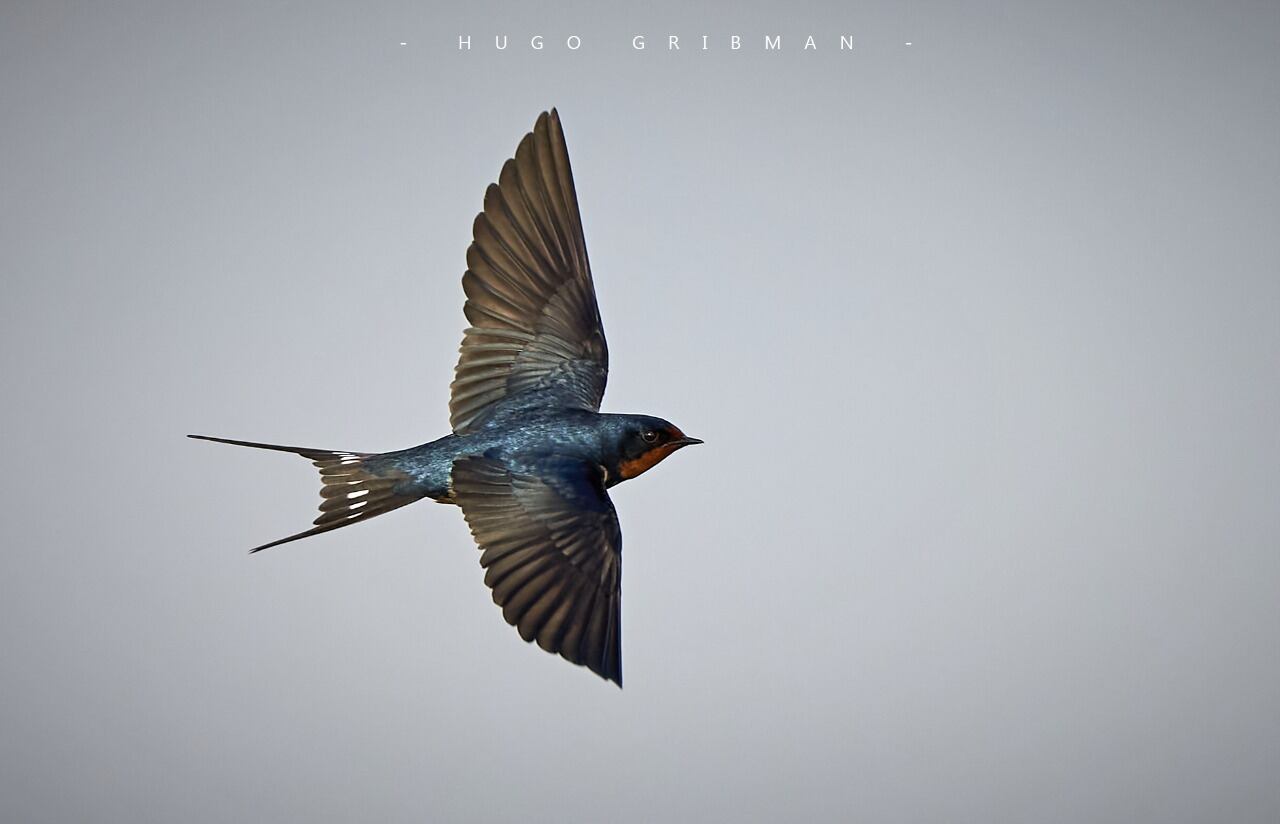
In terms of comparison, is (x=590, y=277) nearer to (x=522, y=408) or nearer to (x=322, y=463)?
(x=522, y=408)

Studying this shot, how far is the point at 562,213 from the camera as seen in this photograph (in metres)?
1.17

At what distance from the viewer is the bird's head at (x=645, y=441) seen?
3.23ft

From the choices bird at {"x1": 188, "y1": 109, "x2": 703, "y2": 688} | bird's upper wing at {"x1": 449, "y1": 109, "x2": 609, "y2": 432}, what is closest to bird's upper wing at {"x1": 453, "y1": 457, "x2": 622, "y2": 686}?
bird at {"x1": 188, "y1": 109, "x2": 703, "y2": 688}

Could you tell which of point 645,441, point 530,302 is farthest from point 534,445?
point 530,302

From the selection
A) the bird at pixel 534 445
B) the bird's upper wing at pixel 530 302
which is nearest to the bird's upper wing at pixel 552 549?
the bird at pixel 534 445

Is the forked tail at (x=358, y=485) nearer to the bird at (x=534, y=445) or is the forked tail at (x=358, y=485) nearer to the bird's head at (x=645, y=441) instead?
the bird at (x=534, y=445)

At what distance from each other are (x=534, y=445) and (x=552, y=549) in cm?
12

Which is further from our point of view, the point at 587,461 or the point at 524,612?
the point at 587,461

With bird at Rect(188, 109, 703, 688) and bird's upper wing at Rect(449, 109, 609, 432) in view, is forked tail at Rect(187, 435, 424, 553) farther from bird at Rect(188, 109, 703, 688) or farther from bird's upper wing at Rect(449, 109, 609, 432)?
bird's upper wing at Rect(449, 109, 609, 432)

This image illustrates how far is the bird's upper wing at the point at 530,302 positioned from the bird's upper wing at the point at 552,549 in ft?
0.53

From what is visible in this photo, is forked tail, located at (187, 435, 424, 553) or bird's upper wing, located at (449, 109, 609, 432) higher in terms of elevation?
bird's upper wing, located at (449, 109, 609, 432)

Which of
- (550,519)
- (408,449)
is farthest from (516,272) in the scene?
(550,519)

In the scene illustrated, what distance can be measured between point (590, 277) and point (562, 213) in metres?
0.07

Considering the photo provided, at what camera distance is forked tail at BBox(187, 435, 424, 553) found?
951 mm
